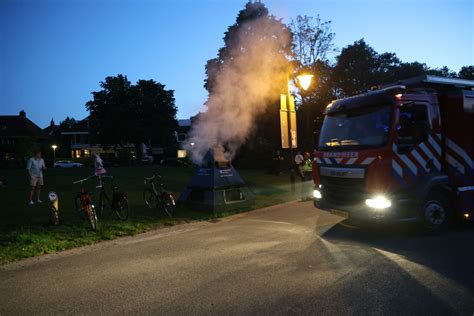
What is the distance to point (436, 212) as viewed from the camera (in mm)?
7316

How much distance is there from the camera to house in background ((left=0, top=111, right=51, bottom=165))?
2133 inches

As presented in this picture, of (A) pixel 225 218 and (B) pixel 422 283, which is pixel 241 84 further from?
(B) pixel 422 283

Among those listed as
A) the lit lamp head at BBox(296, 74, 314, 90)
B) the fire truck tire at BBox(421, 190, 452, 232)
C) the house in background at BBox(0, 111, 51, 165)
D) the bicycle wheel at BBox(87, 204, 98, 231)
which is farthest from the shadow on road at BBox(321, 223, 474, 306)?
the house in background at BBox(0, 111, 51, 165)

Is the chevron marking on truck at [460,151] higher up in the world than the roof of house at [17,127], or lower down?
lower down

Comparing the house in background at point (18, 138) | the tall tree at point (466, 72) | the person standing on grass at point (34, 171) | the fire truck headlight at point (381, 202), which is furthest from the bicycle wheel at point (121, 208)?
the tall tree at point (466, 72)

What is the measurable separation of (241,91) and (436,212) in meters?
9.88

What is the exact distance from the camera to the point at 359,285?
15.7ft

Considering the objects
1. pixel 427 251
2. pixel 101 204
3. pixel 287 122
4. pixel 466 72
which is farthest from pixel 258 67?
pixel 466 72

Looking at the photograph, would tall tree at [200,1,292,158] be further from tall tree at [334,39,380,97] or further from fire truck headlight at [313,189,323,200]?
tall tree at [334,39,380,97]

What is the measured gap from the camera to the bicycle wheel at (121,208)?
9969 millimetres

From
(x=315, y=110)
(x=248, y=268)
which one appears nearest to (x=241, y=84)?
(x=248, y=268)

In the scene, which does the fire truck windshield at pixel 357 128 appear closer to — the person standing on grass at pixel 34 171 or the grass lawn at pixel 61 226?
the grass lawn at pixel 61 226

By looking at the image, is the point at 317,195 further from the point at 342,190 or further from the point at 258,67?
the point at 258,67

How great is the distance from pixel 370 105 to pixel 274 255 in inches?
137
